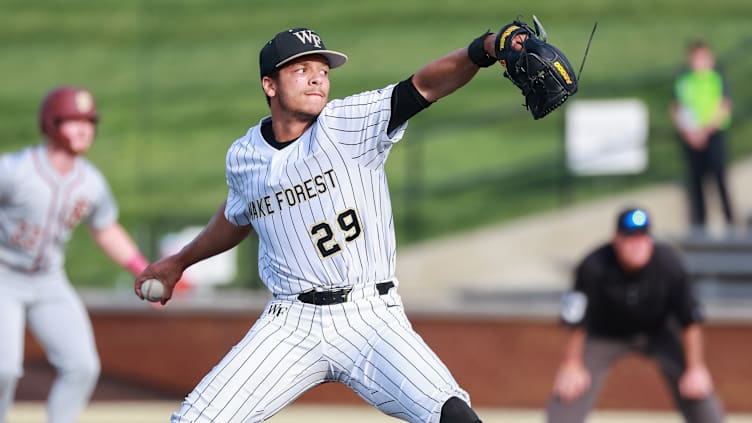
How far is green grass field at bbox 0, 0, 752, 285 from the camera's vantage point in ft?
52.3

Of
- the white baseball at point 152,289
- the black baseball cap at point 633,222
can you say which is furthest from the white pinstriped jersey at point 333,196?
the black baseball cap at point 633,222

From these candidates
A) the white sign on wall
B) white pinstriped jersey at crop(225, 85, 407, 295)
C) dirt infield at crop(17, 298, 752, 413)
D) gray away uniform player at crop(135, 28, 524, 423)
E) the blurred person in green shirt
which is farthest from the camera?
the white sign on wall

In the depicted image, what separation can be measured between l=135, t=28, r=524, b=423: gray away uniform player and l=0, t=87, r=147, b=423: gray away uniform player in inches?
113

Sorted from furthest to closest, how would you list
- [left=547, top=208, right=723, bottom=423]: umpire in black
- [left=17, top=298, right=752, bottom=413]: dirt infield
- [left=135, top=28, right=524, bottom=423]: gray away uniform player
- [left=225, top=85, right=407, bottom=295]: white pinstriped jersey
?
[left=17, top=298, right=752, bottom=413]: dirt infield < [left=547, top=208, right=723, bottom=423]: umpire in black < [left=225, top=85, right=407, bottom=295]: white pinstriped jersey < [left=135, top=28, right=524, bottom=423]: gray away uniform player

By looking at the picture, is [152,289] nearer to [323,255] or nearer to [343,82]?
[323,255]

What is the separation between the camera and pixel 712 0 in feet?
52.3

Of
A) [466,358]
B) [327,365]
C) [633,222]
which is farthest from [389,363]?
[466,358]

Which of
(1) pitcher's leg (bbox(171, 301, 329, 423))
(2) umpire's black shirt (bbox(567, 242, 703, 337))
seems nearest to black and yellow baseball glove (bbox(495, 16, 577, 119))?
(1) pitcher's leg (bbox(171, 301, 329, 423))

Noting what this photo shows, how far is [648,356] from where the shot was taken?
28.4ft

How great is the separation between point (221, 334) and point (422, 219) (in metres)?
4.27

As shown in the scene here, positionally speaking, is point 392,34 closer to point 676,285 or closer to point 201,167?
point 201,167

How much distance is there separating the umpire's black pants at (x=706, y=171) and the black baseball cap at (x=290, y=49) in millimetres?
8514

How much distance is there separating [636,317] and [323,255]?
3376 millimetres

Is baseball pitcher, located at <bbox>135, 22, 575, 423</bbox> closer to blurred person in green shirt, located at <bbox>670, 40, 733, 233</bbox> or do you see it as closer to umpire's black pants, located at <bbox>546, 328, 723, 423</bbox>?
umpire's black pants, located at <bbox>546, 328, 723, 423</bbox>
